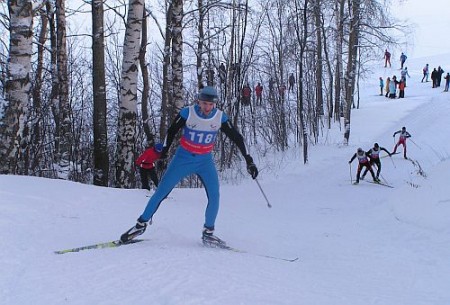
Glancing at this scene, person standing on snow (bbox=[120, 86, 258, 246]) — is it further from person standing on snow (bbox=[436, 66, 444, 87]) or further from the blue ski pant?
person standing on snow (bbox=[436, 66, 444, 87])

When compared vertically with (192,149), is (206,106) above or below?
above

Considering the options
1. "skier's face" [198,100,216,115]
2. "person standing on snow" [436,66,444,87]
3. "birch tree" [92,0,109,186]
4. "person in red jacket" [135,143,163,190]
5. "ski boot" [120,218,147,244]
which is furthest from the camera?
"person standing on snow" [436,66,444,87]

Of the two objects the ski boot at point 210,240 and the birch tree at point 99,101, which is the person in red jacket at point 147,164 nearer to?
the birch tree at point 99,101

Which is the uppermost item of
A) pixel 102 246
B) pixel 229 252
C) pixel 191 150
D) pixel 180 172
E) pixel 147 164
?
pixel 191 150

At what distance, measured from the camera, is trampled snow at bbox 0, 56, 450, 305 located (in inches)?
135

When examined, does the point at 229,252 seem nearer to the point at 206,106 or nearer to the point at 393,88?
the point at 206,106

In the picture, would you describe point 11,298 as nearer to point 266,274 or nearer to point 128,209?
point 266,274

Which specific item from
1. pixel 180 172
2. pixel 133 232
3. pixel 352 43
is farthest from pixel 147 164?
pixel 352 43

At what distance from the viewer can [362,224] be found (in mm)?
8016

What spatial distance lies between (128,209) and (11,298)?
4.23 metres

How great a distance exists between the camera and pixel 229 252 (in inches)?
198

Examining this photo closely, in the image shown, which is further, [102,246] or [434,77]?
[434,77]

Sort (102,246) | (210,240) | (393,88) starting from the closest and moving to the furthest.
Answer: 1. (102,246)
2. (210,240)
3. (393,88)

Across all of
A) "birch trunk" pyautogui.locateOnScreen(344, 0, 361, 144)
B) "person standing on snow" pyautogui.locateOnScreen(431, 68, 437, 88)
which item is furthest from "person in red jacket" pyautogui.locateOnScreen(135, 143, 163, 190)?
"person standing on snow" pyautogui.locateOnScreen(431, 68, 437, 88)
